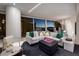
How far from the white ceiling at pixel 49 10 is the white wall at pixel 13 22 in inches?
4.0

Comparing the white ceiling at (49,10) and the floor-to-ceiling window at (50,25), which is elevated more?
the white ceiling at (49,10)

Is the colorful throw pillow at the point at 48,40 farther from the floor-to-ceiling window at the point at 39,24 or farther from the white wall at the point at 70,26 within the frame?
the white wall at the point at 70,26

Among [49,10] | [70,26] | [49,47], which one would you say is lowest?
[49,47]

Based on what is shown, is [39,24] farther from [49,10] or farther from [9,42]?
[9,42]

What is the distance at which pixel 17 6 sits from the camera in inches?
78.1

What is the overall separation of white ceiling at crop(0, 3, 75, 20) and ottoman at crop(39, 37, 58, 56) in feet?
1.74

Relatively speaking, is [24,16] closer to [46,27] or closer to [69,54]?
[46,27]

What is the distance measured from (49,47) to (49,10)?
2.44 ft

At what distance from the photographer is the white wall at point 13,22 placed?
1954 mm

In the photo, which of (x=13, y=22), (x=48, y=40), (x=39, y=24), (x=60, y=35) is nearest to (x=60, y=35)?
(x=60, y=35)

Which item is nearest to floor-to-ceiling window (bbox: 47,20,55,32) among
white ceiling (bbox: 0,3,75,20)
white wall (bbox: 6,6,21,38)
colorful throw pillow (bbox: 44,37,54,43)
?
white ceiling (bbox: 0,3,75,20)

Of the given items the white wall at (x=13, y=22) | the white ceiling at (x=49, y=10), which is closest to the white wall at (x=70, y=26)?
the white ceiling at (x=49, y=10)

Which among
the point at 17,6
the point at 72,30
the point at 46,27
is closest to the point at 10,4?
the point at 17,6

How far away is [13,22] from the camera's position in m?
1.98
